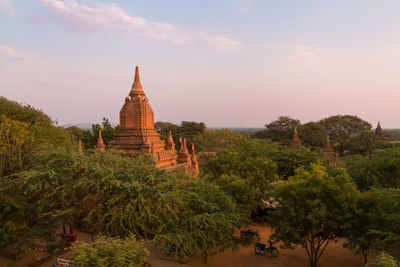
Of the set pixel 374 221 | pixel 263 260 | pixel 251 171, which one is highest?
pixel 251 171

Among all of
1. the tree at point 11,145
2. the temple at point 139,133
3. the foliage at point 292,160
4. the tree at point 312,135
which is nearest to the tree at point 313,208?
the temple at point 139,133

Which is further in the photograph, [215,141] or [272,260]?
[215,141]

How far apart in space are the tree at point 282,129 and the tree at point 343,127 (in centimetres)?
898

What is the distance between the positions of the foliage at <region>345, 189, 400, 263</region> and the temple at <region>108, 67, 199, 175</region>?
13384 mm

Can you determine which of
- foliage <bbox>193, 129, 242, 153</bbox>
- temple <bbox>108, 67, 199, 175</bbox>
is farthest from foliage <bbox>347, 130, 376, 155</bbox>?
temple <bbox>108, 67, 199, 175</bbox>

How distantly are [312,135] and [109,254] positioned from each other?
201 feet

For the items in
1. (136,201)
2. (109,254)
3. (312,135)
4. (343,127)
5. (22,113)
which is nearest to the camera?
(109,254)

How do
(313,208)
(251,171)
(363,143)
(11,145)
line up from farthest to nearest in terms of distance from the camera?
(363,143) < (251,171) < (11,145) < (313,208)

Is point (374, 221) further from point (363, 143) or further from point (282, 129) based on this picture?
point (282, 129)

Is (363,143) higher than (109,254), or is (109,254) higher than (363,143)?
(363,143)

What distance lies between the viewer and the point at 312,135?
209 ft

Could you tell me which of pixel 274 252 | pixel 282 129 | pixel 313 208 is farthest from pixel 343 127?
pixel 313 208

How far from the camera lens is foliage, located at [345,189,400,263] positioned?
12.9 metres

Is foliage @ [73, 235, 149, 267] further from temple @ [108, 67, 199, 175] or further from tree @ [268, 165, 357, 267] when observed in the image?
temple @ [108, 67, 199, 175]
